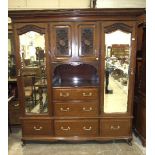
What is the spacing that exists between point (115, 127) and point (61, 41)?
1516mm

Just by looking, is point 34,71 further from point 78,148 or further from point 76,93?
point 78,148

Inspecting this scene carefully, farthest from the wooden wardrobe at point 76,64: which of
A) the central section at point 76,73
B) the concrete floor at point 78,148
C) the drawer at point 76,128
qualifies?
the central section at point 76,73

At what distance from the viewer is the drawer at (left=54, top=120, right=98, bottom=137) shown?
2975mm

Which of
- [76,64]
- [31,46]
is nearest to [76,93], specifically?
[76,64]

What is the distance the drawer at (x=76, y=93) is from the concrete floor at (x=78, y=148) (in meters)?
0.73

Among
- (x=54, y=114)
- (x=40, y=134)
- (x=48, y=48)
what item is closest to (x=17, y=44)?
(x=48, y=48)

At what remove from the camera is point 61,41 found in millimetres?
2875

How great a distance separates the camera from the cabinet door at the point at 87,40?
2826mm

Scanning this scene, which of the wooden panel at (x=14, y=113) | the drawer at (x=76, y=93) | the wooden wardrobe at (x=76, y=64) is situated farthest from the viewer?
the wooden panel at (x=14, y=113)

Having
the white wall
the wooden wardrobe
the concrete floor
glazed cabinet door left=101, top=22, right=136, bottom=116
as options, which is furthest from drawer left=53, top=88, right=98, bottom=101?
the white wall

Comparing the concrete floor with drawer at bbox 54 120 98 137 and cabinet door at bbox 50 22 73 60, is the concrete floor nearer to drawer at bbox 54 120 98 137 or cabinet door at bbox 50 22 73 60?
drawer at bbox 54 120 98 137

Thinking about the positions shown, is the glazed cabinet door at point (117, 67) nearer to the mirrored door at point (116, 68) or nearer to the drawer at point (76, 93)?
the mirrored door at point (116, 68)

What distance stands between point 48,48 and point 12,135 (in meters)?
1.65

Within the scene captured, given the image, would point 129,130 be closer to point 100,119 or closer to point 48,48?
point 100,119
